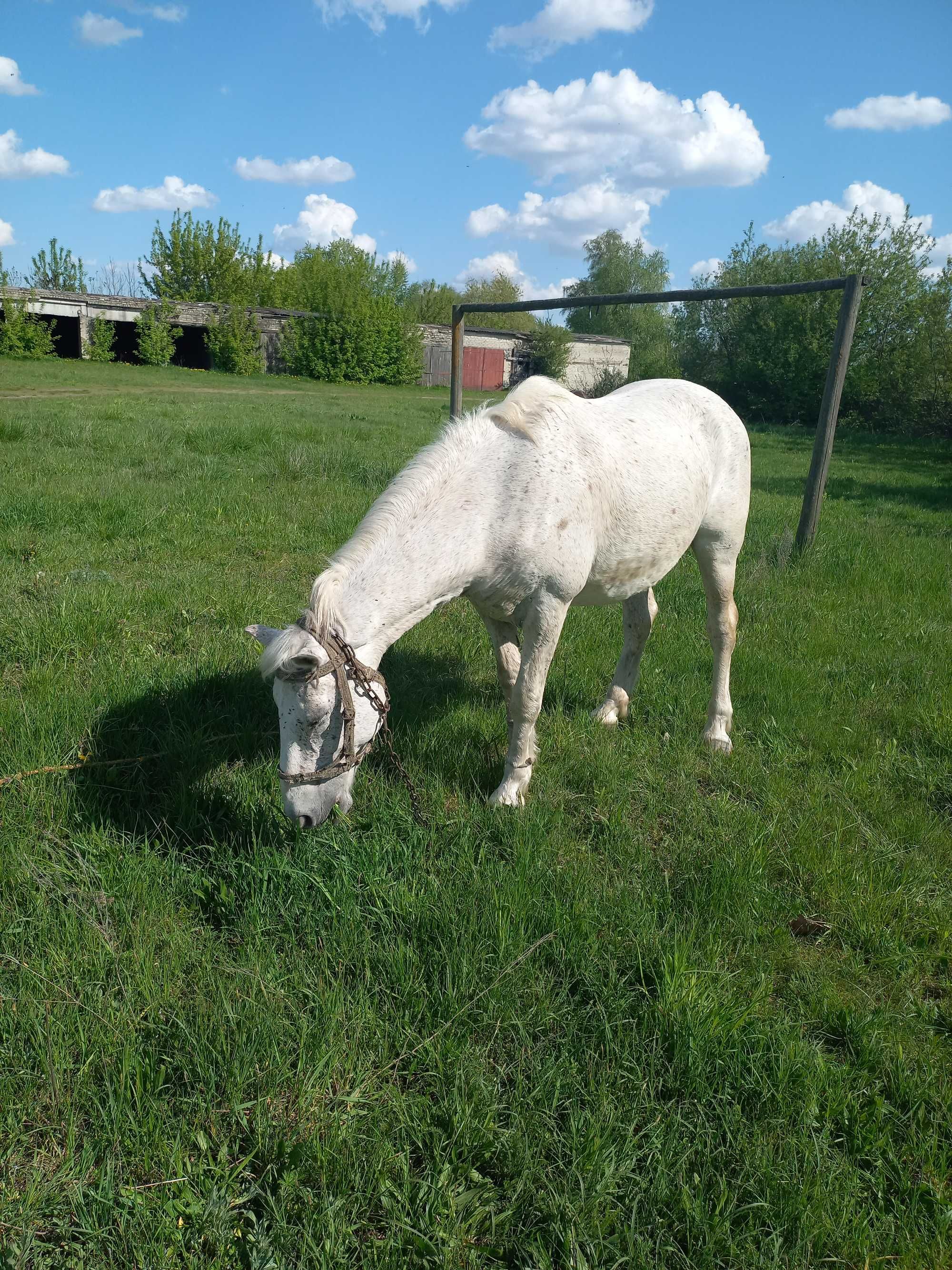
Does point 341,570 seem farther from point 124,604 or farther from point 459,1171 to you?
point 124,604

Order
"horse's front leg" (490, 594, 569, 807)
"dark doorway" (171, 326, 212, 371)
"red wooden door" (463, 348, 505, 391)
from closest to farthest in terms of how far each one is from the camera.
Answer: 1. "horse's front leg" (490, 594, 569, 807)
2. "dark doorway" (171, 326, 212, 371)
3. "red wooden door" (463, 348, 505, 391)

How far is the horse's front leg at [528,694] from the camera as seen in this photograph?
3.49 m

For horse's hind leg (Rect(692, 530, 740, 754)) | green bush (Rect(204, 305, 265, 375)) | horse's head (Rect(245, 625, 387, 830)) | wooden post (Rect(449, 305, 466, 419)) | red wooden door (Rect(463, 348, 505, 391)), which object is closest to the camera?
horse's head (Rect(245, 625, 387, 830))

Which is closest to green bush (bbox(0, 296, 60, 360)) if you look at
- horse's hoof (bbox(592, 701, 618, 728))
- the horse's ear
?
horse's hoof (bbox(592, 701, 618, 728))

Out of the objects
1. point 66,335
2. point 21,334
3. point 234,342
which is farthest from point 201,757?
point 66,335

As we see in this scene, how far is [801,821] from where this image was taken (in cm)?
341

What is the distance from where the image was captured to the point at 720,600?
4.67 m

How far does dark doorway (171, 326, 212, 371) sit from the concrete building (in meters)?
0.04

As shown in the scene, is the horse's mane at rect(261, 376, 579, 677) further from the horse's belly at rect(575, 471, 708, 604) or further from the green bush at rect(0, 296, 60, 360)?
the green bush at rect(0, 296, 60, 360)

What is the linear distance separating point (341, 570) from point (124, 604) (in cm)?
301

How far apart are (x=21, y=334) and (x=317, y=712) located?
41.0 metres

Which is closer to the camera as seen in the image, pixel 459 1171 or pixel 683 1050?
pixel 459 1171

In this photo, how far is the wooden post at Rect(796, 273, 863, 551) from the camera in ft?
22.5

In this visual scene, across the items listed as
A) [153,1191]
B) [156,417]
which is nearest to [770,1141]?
[153,1191]
